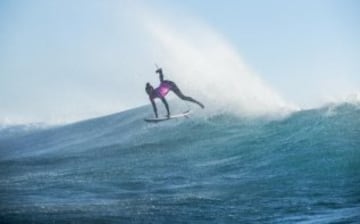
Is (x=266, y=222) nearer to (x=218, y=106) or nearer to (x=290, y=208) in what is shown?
(x=290, y=208)

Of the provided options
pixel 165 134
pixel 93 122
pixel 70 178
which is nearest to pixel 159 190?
pixel 70 178

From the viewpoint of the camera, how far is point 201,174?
10.1 metres

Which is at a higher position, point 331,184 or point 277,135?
point 277,135

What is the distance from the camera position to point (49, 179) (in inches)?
407

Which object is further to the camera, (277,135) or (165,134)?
(165,134)

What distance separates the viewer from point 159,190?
8.89 meters

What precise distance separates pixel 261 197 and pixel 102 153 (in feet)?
19.0

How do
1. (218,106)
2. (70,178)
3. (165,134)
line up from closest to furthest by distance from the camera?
(70,178)
(165,134)
(218,106)

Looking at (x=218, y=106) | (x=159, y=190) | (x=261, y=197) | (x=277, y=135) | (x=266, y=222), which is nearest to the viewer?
(x=266, y=222)

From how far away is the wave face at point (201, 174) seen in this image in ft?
24.6

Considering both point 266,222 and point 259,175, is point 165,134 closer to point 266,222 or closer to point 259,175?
point 259,175

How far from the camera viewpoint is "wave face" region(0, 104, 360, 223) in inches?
295

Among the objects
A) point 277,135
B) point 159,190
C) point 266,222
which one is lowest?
point 266,222

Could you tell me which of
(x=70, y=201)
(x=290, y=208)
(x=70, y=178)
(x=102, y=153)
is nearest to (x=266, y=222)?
(x=290, y=208)
